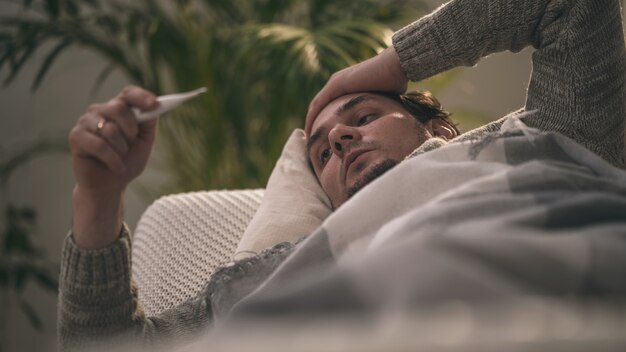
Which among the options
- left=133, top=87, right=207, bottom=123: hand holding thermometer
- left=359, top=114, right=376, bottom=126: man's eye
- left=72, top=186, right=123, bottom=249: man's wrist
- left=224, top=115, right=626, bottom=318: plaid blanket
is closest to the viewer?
left=224, top=115, right=626, bottom=318: plaid blanket

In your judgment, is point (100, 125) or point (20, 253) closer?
point (100, 125)

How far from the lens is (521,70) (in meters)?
2.78

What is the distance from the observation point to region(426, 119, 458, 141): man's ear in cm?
144

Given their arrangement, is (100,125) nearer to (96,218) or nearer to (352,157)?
(96,218)


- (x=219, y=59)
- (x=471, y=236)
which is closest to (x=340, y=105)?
(x=471, y=236)

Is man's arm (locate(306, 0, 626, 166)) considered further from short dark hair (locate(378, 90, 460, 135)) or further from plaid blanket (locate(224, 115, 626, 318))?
plaid blanket (locate(224, 115, 626, 318))

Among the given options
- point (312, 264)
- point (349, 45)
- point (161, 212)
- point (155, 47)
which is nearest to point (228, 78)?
point (155, 47)

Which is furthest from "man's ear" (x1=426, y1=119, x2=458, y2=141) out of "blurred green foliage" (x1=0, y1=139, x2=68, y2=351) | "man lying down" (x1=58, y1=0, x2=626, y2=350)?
"blurred green foliage" (x1=0, y1=139, x2=68, y2=351)

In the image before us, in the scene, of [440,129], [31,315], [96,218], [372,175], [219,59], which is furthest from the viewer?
[31,315]

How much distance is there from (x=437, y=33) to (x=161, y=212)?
1.97 ft

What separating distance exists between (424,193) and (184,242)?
57cm

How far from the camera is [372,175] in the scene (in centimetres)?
123

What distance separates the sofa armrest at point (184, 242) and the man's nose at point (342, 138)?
0.73ft

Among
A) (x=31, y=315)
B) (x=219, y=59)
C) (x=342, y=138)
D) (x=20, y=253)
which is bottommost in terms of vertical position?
(x=31, y=315)
